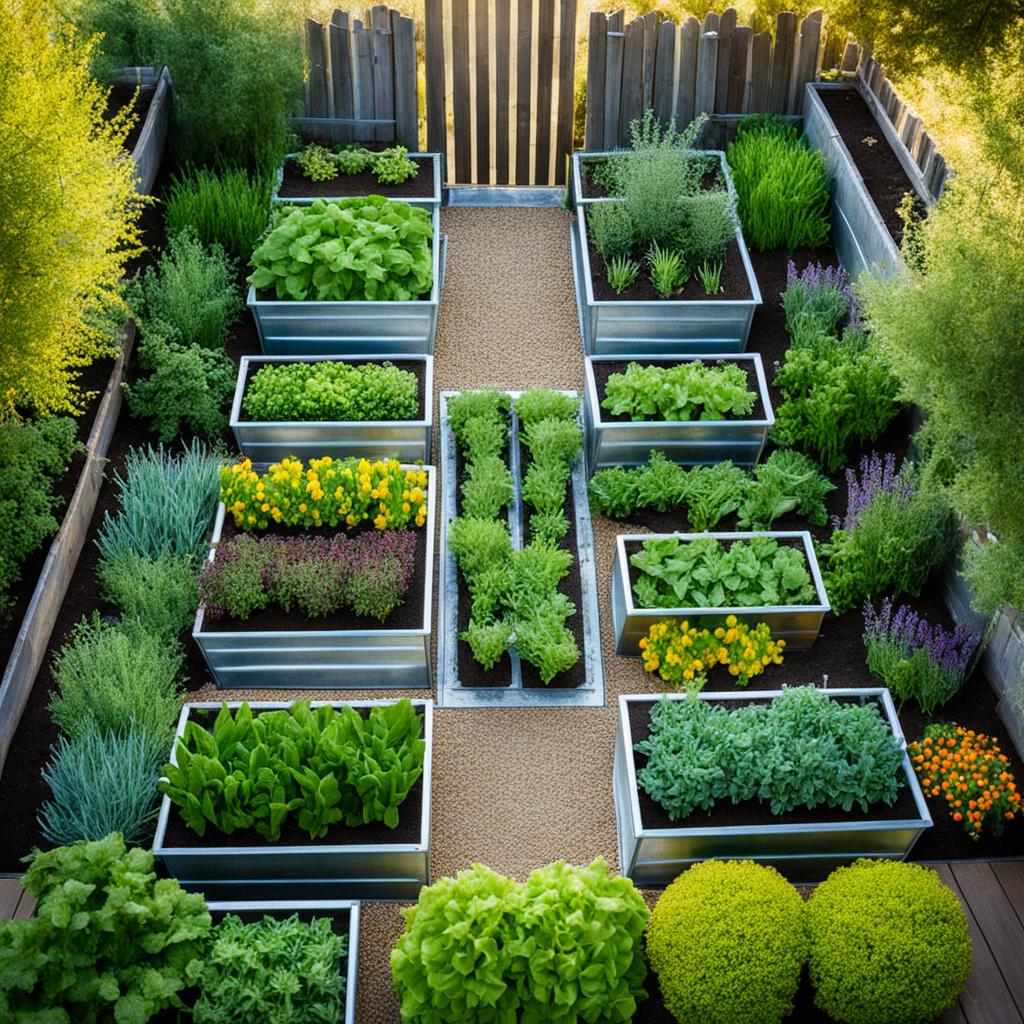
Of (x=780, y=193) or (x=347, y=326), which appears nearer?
(x=347, y=326)

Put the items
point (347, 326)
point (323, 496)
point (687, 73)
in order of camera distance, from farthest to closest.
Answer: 1. point (687, 73)
2. point (347, 326)
3. point (323, 496)

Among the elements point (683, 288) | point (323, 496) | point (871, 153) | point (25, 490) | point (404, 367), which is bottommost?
point (323, 496)

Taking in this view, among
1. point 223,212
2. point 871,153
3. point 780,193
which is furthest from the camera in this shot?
point 871,153

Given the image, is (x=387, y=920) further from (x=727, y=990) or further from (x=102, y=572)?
(x=102, y=572)

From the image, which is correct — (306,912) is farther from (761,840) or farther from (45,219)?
(45,219)

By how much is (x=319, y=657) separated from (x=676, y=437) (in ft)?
9.93

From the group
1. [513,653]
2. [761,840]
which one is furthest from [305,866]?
[761,840]

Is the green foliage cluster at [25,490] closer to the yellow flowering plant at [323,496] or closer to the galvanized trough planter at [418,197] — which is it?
the yellow flowering plant at [323,496]

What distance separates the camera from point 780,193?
1010cm

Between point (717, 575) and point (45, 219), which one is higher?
Result: point (45, 219)

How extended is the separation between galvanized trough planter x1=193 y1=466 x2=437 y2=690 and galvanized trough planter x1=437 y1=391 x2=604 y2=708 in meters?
0.23

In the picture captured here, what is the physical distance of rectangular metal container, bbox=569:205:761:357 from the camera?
30.3 feet

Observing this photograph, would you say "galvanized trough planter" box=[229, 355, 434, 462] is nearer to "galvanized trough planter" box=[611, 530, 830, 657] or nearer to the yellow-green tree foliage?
the yellow-green tree foliage

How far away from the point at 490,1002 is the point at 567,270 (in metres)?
6.88
